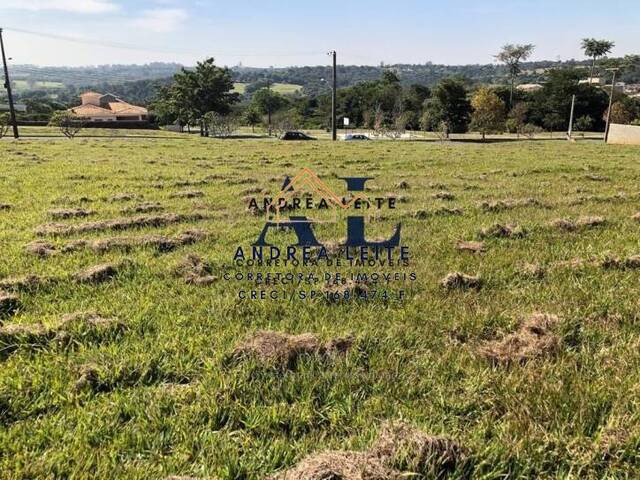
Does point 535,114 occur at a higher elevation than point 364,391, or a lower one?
higher

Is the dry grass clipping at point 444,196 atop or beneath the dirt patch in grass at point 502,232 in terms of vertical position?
atop

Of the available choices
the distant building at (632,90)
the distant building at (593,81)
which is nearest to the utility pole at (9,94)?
the distant building at (593,81)

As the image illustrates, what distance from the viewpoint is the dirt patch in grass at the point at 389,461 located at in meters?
2.25

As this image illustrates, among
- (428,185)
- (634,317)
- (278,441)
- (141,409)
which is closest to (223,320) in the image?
(141,409)

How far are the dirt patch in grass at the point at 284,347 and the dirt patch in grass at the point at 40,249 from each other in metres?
3.30

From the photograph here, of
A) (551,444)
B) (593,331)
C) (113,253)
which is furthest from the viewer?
(113,253)

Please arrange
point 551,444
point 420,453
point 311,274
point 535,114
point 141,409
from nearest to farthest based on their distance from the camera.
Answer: point 420,453 < point 551,444 < point 141,409 < point 311,274 < point 535,114

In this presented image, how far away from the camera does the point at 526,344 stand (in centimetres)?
355

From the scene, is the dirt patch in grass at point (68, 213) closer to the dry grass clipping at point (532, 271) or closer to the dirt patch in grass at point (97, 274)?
the dirt patch in grass at point (97, 274)

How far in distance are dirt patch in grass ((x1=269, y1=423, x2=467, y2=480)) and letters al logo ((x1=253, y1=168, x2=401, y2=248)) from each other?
369cm

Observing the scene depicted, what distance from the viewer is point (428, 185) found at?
10.9 meters

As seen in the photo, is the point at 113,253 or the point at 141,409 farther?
the point at 113,253

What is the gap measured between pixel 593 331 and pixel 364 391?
2.03 metres

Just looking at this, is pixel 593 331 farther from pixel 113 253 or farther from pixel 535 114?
pixel 535 114
